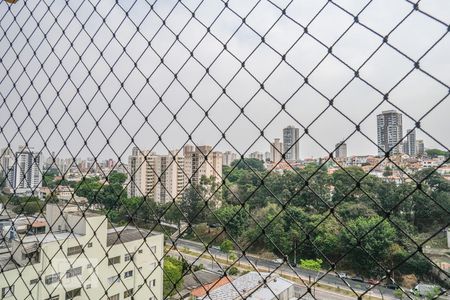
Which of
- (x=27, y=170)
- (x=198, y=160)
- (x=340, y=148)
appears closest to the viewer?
(x=340, y=148)

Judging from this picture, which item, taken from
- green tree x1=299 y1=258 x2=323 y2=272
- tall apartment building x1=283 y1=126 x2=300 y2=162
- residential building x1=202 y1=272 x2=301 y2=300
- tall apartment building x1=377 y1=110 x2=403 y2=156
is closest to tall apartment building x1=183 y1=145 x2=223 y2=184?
tall apartment building x1=283 y1=126 x2=300 y2=162

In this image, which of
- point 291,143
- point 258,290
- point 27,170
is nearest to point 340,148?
point 291,143

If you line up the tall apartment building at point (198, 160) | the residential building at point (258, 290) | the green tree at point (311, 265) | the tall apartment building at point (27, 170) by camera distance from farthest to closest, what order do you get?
the green tree at point (311, 265), the residential building at point (258, 290), the tall apartment building at point (27, 170), the tall apartment building at point (198, 160)

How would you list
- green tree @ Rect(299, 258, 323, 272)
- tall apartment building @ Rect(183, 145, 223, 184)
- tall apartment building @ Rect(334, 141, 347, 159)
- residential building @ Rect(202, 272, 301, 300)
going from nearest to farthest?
tall apartment building @ Rect(334, 141, 347, 159) < tall apartment building @ Rect(183, 145, 223, 184) < residential building @ Rect(202, 272, 301, 300) < green tree @ Rect(299, 258, 323, 272)

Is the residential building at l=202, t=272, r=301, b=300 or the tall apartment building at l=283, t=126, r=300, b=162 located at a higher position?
the tall apartment building at l=283, t=126, r=300, b=162

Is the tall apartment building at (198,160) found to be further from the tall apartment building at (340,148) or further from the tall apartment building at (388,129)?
the tall apartment building at (388,129)

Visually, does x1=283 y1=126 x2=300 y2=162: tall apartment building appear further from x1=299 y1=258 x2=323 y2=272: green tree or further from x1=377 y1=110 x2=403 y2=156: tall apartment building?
x1=299 y1=258 x2=323 y2=272: green tree

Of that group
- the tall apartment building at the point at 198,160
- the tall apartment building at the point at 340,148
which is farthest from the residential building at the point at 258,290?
the tall apartment building at the point at 340,148

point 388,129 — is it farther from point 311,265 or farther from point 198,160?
point 311,265

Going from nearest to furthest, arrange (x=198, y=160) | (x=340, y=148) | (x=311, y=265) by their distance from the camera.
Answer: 1. (x=340, y=148)
2. (x=198, y=160)
3. (x=311, y=265)

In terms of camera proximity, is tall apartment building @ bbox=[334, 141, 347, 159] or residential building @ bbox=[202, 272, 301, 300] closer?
tall apartment building @ bbox=[334, 141, 347, 159]

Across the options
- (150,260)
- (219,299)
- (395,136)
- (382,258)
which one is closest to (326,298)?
(382,258)
